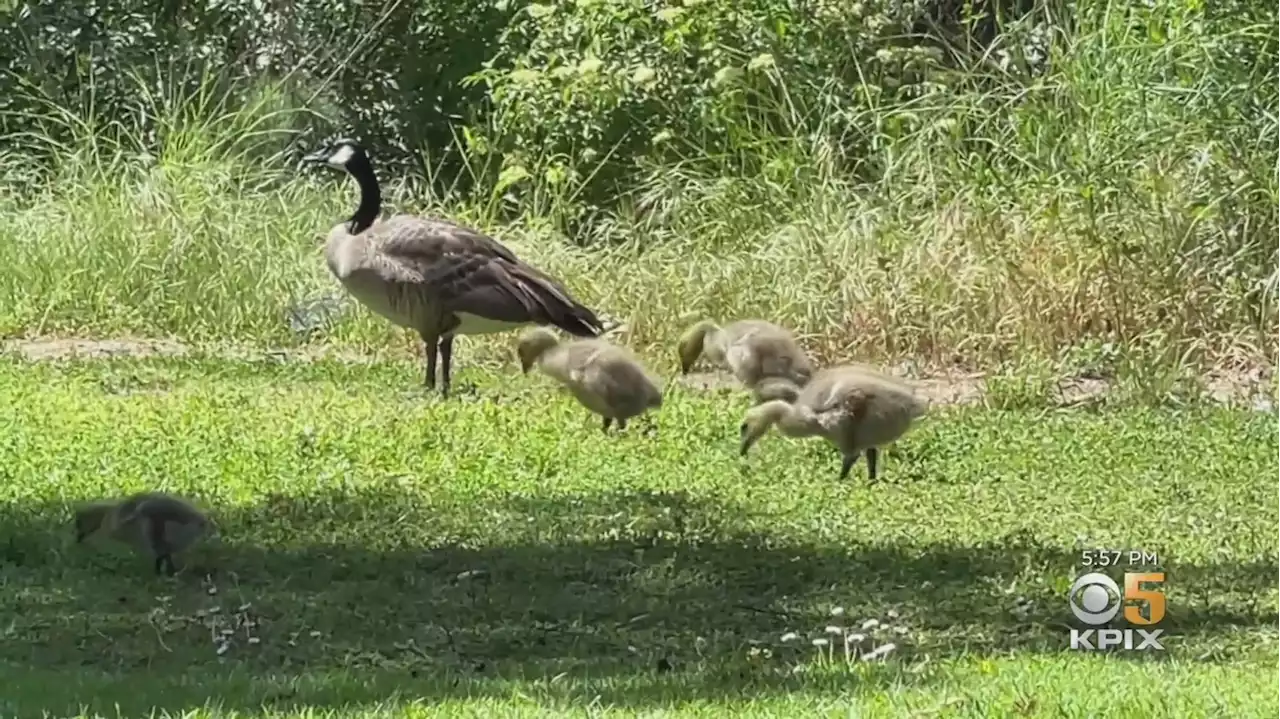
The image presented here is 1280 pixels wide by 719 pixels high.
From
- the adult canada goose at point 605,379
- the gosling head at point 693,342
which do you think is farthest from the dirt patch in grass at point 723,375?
the adult canada goose at point 605,379

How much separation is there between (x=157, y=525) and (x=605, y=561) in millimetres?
1424

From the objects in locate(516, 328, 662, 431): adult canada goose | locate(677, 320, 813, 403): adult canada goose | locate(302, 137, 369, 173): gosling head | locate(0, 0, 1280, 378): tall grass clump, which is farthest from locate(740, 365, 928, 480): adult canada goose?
locate(302, 137, 369, 173): gosling head

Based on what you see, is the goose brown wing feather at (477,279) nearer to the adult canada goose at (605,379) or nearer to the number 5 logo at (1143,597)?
the adult canada goose at (605,379)

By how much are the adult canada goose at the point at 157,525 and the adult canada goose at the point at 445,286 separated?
13.2 ft

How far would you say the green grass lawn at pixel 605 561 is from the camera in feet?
18.8

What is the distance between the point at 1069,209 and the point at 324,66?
331 inches

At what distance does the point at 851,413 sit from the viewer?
866 cm

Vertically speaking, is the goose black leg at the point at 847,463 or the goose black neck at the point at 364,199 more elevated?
the goose black neck at the point at 364,199

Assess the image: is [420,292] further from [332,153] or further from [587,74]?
[587,74]

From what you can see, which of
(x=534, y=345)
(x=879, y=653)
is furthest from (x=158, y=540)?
(x=534, y=345)

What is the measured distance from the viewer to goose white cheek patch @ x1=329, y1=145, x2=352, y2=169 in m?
13.0

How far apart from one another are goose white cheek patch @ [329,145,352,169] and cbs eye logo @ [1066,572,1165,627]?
6.82 meters

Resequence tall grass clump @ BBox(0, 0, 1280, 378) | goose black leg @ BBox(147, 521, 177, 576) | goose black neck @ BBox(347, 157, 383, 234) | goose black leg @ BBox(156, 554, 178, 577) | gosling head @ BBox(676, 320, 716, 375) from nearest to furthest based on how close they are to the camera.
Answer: goose black leg @ BBox(147, 521, 177, 576) < goose black leg @ BBox(156, 554, 178, 577) < gosling head @ BBox(676, 320, 716, 375) < tall grass clump @ BBox(0, 0, 1280, 378) < goose black neck @ BBox(347, 157, 383, 234)

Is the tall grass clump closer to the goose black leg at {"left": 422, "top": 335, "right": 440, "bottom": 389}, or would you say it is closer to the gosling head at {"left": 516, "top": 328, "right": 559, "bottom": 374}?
the goose black leg at {"left": 422, "top": 335, "right": 440, "bottom": 389}
